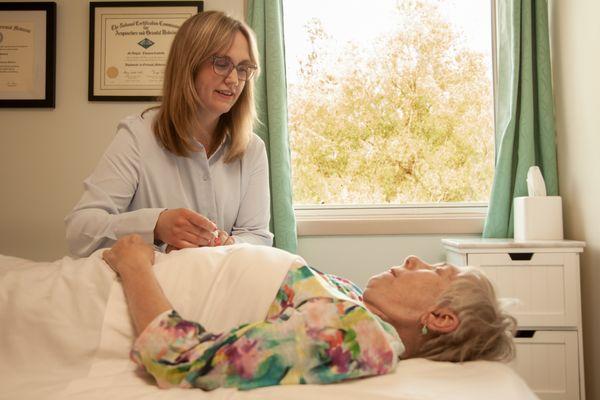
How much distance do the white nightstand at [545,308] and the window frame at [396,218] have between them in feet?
1.73

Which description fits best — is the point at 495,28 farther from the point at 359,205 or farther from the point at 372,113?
the point at 359,205

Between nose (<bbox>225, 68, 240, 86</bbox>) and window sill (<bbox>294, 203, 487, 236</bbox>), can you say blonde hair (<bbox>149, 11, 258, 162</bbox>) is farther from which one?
window sill (<bbox>294, 203, 487, 236</bbox>)

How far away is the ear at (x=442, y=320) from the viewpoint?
1.23m

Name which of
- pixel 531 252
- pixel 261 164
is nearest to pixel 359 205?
pixel 531 252

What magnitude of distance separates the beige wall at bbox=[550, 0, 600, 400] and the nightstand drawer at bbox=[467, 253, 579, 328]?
134 millimetres

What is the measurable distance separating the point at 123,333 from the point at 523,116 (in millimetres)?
2190

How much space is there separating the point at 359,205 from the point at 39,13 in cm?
193

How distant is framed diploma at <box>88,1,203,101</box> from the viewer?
3010mm

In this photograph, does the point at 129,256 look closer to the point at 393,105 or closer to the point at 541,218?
the point at 541,218

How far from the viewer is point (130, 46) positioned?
9.95 feet

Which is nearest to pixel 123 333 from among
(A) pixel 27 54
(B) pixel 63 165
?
(B) pixel 63 165

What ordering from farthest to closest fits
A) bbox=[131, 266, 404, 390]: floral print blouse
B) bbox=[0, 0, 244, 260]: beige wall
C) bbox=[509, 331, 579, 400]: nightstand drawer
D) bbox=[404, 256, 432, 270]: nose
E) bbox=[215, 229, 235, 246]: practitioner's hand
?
bbox=[0, 0, 244, 260]: beige wall, bbox=[509, 331, 579, 400]: nightstand drawer, bbox=[215, 229, 235, 246]: practitioner's hand, bbox=[404, 256, 432, 270]: nose, bbox=[131, 266, 404, 390]: floral print blouse

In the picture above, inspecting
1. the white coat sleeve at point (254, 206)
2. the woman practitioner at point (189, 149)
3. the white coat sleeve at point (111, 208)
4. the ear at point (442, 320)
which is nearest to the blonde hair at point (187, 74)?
the woman practitioner at point (189, 149)

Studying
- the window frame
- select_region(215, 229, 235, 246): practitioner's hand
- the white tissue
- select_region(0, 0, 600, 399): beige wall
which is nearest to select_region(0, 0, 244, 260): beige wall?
select_region(0, 0, 600, 399): beige wall
